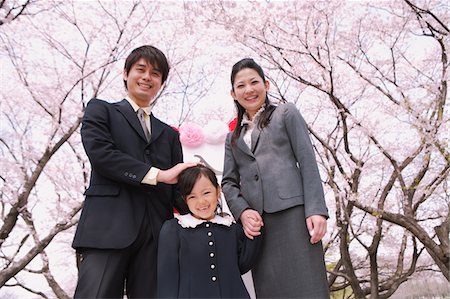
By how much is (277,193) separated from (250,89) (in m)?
0.68

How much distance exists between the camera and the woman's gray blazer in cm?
207

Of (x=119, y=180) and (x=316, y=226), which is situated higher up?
(x=119, y=180)

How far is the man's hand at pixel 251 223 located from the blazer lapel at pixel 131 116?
719 millimetres

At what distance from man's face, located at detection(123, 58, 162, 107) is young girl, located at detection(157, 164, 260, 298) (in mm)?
537

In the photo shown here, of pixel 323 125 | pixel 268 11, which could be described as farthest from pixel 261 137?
pixel 323 125

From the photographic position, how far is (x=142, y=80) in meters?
2.21

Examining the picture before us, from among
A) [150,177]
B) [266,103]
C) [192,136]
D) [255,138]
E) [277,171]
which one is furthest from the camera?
[192,136]

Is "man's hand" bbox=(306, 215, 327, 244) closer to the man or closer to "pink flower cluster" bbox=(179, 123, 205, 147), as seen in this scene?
the man

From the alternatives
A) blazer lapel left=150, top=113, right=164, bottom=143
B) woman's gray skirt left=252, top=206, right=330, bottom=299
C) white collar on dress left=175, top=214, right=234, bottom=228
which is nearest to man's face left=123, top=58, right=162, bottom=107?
blazer lapel left=150, top=113, right=164, bottom=143

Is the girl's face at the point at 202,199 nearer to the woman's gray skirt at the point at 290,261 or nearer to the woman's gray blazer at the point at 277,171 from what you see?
the woman's gray blazer at the point at 277,171

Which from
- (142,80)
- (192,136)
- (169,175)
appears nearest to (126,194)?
(169,175)

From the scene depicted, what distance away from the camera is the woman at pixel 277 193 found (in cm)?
202

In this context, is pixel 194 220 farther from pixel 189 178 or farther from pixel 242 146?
pixel 242 146

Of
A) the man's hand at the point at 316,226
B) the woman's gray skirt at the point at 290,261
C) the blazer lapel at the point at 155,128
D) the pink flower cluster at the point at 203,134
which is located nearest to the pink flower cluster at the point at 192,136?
the pink flower cluster at the point at 203,134
